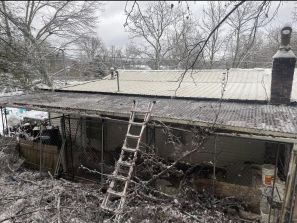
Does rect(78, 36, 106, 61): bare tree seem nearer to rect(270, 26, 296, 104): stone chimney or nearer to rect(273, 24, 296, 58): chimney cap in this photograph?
rect(273, 24, 296, 58): chimney cap

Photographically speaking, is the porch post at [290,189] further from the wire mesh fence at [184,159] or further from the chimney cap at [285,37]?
the chimney cap at [285,37]

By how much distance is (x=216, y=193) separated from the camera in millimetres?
6965

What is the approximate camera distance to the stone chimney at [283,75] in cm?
688

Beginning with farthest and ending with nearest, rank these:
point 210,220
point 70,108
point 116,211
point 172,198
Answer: point 70,108
point 172,198
point 210,220
point 116,211

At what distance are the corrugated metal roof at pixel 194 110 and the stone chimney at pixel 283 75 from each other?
0.33 meters

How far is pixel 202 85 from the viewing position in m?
9.89

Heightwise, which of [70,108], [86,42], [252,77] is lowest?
[70,108]

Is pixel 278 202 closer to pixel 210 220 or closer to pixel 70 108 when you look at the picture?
pixel 210 220

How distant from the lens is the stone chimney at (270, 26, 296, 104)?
6.88 meters

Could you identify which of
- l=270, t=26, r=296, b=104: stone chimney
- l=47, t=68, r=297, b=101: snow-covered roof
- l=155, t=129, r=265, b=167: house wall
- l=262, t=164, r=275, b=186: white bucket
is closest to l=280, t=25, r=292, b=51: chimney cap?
l=270, t=26, r=296, b=104: stone chimney

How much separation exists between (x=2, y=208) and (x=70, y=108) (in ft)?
9.69

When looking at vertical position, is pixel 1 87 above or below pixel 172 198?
above

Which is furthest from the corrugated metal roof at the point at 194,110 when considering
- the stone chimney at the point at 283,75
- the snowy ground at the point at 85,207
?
the snowy ground at the point at 85,207

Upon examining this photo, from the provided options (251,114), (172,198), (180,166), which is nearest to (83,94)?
(180,166)
